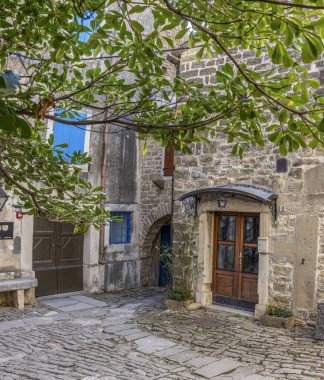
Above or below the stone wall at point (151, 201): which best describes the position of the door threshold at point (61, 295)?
below

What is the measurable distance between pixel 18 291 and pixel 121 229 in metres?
3.19

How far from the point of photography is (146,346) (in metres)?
5.88

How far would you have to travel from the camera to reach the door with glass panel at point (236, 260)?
769 cm

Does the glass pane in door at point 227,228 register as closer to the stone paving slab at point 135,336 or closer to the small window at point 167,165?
the stone paving slab at point 135,336

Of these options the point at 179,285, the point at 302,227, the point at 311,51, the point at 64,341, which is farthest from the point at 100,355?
the point at 311,51

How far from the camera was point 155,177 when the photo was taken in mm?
10688

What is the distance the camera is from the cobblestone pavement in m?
4.94

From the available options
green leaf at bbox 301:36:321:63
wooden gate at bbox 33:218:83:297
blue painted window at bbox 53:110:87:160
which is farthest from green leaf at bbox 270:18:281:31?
wooden gate at bbox 33:218:83:297

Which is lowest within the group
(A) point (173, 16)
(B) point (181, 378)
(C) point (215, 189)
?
(B) point (181, 378)

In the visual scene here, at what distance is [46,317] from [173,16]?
6.19 metres

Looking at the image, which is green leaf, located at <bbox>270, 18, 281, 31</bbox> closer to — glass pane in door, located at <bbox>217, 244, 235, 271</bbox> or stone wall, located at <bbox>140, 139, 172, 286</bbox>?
glass pane in door, located at <bbox>217, 244, 235, 271</bbox>

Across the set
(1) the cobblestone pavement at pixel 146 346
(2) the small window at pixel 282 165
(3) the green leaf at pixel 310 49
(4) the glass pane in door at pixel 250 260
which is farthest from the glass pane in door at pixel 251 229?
(3) the green leaf at pixel 310 49

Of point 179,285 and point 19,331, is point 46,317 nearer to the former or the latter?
point 19,331

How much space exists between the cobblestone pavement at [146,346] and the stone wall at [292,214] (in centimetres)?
72
